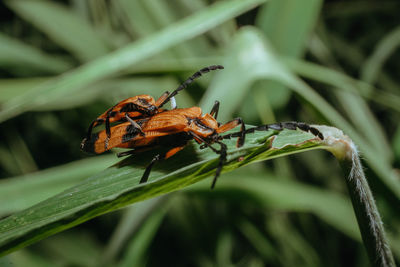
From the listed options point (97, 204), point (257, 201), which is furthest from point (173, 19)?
point (97, 204)

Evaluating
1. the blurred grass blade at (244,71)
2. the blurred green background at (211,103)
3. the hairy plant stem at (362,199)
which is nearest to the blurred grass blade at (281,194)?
the blurred green background at (211,103)

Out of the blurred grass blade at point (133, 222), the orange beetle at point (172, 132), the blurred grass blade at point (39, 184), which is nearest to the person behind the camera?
the orange beetle at point (172, 132)

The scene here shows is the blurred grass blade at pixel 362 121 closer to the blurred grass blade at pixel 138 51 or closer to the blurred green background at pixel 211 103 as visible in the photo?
the blurred green background at pixel 211 103

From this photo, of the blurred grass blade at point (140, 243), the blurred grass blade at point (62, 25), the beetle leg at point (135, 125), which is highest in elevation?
the blurred grass blade at point (62, 25)

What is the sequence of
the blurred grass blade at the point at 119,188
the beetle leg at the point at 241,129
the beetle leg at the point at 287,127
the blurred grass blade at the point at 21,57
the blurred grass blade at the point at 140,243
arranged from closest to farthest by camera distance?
the blurred grass blade at the point at 119,188, the beetle leg at the point at 287,127, the beetle leg at the point at 241,129, the blurred grass blade at the point at 140,243, the blurred grass blade at the point at 21,57

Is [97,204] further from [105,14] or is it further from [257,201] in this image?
[105,14]

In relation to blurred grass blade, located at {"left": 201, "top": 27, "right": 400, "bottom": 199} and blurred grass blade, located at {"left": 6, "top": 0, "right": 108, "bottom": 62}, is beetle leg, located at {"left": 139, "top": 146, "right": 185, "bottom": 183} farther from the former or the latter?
blurred grass blade, located at {"left": 6, "top": 0, "right": 108, "bottom": 62}

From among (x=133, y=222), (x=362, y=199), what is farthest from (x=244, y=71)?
(x=362, y=199)
